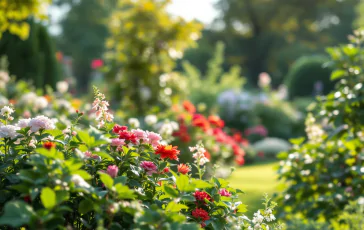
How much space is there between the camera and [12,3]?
6.02 meters

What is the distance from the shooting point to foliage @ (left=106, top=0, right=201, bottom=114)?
7375mm

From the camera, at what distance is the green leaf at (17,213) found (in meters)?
1.46

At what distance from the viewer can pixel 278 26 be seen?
33188 millimetres

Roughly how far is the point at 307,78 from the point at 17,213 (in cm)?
1712

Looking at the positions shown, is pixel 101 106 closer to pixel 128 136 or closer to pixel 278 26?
pixel 128 136

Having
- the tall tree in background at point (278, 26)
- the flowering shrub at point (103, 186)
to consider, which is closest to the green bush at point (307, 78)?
the tall tree in background at point (278, 26)

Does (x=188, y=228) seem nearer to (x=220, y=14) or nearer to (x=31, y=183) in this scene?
(x=31, y=183)

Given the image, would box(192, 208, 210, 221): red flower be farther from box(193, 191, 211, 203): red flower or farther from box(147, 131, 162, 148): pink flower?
box(147, 131, 162, 148): pink flower

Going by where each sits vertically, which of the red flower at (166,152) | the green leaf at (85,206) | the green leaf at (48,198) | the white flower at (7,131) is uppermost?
the white flower at (7,131)

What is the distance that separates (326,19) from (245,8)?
6.37 metres

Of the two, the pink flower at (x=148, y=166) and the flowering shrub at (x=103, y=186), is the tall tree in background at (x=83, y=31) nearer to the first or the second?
the flowering shrub at (x=103, y=186)

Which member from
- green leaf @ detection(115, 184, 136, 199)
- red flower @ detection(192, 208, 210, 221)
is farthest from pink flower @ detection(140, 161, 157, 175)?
green leaf @ detection(115, 184, 136, 199)

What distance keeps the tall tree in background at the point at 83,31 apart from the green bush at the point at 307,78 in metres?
18.2

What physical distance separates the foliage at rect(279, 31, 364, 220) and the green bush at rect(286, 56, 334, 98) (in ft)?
44.8
